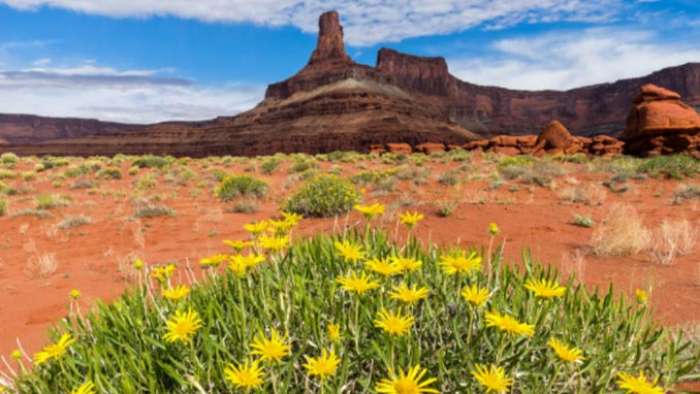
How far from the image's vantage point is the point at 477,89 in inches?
6309

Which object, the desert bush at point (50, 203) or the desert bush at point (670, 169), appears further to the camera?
the desert bush at point (670, 169)

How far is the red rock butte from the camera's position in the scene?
282ft

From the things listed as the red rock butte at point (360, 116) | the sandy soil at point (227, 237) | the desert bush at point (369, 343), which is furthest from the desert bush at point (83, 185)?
the red rock butte at point (360, 116)

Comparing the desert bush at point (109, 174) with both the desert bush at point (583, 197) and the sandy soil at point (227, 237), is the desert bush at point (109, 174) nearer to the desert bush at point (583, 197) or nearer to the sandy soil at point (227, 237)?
the sandy soil at point (227, 237)

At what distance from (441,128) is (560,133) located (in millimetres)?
52427

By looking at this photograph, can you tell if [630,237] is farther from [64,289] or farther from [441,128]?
[441,128]

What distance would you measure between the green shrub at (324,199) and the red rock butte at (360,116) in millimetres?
40305

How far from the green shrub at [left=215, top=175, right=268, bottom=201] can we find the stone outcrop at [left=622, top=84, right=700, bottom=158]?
28.8 metres

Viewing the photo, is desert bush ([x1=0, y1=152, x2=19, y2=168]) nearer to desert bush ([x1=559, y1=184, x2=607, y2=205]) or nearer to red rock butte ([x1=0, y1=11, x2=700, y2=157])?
desert bush ([x1=559, y1=184, x2=607, y2=205])

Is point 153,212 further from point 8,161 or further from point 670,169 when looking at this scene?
point 8,161

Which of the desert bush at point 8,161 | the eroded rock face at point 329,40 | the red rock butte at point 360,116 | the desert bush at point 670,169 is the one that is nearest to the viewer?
the desert bush at point 670,169

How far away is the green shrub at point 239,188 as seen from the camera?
43.8 feet

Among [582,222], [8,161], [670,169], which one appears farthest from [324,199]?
[8,161]

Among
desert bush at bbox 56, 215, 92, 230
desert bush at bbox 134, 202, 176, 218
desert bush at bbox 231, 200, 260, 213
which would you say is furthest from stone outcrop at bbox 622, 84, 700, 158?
desert bush at bbox 56, 215, 92, 230
